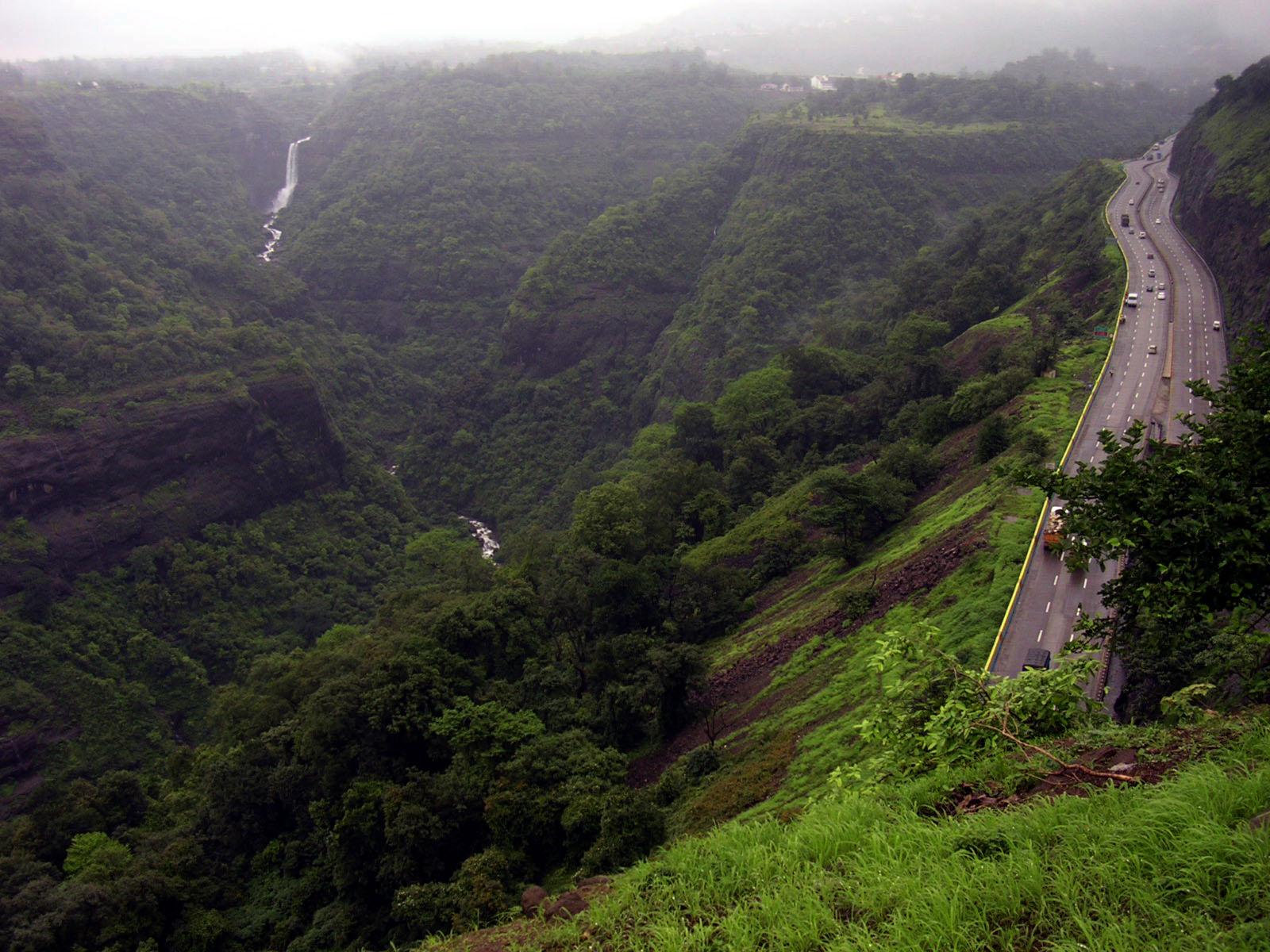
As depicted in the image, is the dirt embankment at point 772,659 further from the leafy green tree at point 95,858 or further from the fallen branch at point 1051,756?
the leafy green tree at point 95,858

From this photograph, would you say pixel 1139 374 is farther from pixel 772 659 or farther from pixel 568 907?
pixel 568 907

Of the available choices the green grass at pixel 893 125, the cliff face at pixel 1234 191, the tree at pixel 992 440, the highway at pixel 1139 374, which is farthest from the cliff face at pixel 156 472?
the green grass at pixel 893 125

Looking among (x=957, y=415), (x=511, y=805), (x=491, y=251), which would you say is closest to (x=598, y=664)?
(x=511, y=805)

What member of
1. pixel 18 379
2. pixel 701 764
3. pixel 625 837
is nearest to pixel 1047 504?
pixel 701 764

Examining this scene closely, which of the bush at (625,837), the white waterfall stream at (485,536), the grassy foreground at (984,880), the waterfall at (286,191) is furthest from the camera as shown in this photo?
the waterfall at (286,191)

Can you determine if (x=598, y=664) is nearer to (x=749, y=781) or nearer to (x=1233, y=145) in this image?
(x=749, y=781)

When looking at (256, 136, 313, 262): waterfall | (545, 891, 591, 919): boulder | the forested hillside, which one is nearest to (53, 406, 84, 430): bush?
the forested hillside
